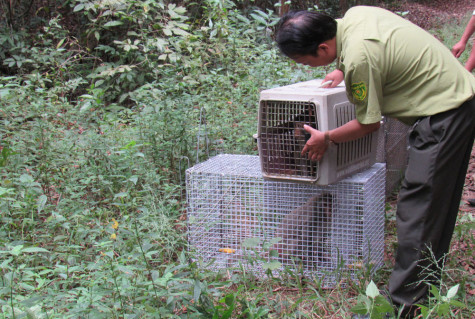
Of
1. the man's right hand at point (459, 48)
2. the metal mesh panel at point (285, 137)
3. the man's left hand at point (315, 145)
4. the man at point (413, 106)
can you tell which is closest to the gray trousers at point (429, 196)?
the man at point (413, 106)

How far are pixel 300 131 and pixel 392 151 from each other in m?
1.58

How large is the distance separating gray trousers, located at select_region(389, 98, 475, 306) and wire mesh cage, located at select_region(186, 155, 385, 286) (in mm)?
377

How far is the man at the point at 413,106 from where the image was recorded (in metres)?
2.16

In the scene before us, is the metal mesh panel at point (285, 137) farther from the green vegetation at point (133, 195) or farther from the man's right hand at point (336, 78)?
the green vegetation at point (133, 195)

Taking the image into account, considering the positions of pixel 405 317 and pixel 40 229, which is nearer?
pixel 405 317

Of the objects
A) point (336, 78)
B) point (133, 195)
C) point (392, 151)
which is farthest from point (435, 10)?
point (133, 195)

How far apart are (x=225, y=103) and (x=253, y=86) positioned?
0.37 meters

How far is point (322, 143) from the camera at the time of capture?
2.41 m

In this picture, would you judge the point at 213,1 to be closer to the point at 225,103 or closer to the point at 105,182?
the point at 225,103

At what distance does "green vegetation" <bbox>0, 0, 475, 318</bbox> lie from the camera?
218cm

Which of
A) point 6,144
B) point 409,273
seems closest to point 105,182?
point 6,144

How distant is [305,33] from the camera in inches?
90.3

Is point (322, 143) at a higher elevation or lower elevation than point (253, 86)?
higher

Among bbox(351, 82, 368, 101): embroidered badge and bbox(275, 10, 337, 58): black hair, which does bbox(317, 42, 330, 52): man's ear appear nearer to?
bbox(275, 10, 337, 58): black hair
